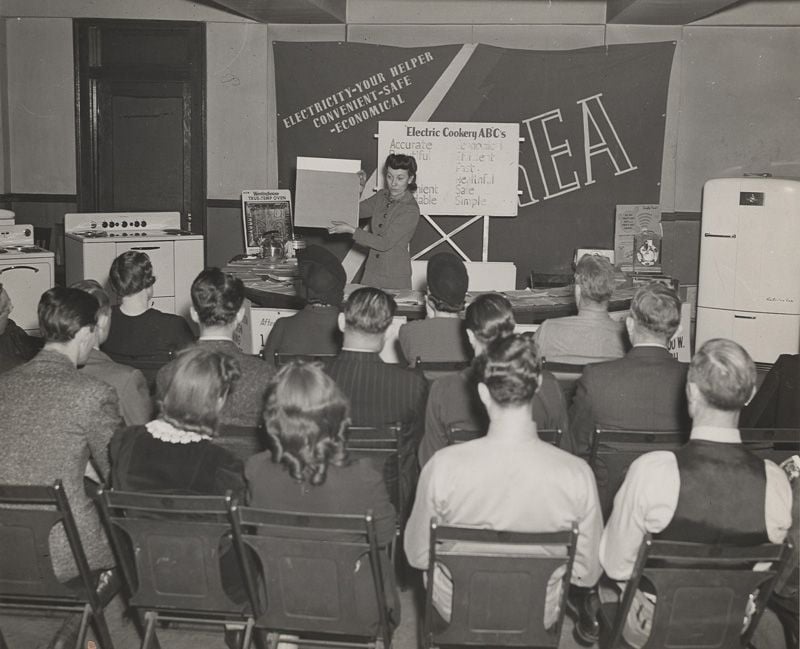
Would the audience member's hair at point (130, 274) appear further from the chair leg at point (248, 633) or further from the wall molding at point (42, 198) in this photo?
the wall molding at point (42, 198)

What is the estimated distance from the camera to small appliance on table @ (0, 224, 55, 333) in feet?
21.6

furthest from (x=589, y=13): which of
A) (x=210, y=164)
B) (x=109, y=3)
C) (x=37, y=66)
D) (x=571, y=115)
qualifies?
(x=37, y=66)

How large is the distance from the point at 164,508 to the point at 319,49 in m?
6.12

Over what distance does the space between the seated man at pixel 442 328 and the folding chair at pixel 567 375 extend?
1.97 feet

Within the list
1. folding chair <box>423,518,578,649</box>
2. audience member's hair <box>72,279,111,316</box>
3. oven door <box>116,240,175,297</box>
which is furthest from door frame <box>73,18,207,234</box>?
folding chair <box>423,518,578,649</box>

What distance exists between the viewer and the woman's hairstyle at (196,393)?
256 centimetres

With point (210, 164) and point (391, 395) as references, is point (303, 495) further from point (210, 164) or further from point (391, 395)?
point (210, 164)

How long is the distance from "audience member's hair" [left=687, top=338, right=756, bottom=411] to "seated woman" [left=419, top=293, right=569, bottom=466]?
2.48 ft

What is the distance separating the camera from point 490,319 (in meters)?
3.25

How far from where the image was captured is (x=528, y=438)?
2.38 m

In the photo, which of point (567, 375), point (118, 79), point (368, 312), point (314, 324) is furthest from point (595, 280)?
point (118, 79)

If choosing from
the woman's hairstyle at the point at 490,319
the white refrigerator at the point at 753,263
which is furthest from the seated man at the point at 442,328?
the white refrigerator at the point at 753,263

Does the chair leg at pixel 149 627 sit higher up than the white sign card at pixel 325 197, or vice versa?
the white sign card at pixel 325 197

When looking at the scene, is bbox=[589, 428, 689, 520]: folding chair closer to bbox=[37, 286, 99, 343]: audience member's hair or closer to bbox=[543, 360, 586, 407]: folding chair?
bbox=[543, 360, 586, 407]: folding chair
